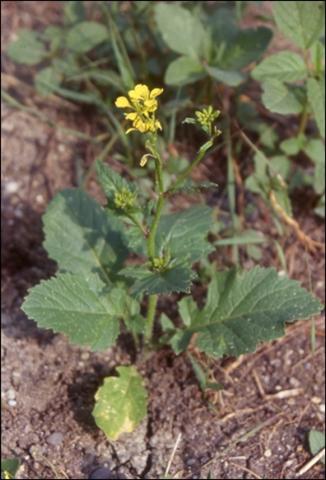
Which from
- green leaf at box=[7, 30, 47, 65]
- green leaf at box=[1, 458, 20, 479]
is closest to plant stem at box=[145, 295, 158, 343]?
green leaf at box=[1, 458, 20, 479]

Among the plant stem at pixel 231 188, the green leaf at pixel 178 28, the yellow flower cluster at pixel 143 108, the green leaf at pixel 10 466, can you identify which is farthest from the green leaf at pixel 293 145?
the green leaf at pixel 10 466

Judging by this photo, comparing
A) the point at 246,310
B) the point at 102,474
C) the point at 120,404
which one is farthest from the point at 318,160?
the point at 102,474

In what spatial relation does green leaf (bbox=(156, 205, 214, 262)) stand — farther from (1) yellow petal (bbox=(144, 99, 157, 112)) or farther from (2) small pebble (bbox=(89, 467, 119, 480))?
(2) small pebble (bbox=(89, 467, 119, 480))

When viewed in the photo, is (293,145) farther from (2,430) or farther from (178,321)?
(2,430)

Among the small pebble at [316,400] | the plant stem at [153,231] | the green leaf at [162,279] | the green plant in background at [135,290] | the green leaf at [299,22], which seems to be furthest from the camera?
the green leaf at [299,22]

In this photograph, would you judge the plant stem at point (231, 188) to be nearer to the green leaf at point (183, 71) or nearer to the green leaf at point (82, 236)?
the green leaf at point (183, 71)
